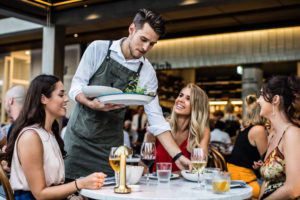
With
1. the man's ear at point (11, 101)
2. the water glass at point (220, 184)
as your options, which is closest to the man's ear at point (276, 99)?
the water glass at point (220, 184)

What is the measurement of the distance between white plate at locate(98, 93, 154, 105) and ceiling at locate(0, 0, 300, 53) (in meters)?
4.96

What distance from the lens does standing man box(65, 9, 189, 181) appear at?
7.18ft

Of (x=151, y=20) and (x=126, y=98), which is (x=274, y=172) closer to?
(x=126, y=98)

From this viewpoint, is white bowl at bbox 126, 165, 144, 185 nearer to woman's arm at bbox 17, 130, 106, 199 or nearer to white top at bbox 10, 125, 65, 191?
woman's arm at bbox 17, 130, 106, 199

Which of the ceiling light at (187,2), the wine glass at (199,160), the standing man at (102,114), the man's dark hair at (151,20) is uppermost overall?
the ceiling light at (187,2)

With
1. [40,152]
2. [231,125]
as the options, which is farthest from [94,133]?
[231,125]

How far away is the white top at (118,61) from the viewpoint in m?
2.24

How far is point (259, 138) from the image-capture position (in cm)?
334

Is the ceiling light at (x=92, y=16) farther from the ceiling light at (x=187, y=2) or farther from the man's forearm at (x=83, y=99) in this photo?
the man's forearm at (x=83, y=99)

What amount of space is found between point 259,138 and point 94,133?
1.73 metres

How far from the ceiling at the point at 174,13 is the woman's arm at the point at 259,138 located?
351 centimetres

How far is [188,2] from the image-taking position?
21.4 ft

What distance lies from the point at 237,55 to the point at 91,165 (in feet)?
22.8

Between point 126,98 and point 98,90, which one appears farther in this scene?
point 98,90
